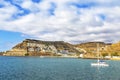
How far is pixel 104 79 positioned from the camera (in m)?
71.8

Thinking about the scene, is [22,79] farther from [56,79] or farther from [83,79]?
[83,79]

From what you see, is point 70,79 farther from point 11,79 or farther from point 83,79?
point 11,79

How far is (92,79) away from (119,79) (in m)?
7.38

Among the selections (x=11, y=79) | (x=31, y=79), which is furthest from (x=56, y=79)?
(x=11, y=79)

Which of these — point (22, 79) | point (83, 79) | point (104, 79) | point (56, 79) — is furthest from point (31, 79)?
point (104, 79)

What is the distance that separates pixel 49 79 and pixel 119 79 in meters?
19.1

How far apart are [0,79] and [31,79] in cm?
816

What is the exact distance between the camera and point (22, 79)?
2662 inches

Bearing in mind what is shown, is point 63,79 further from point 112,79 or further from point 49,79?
point 112,79

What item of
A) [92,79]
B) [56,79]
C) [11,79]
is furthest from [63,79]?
[11,79]

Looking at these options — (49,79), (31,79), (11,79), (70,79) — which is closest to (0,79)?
(11,79)

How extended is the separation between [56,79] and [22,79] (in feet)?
29.1

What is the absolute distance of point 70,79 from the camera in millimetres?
68688

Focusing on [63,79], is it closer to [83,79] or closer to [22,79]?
[83,79]
